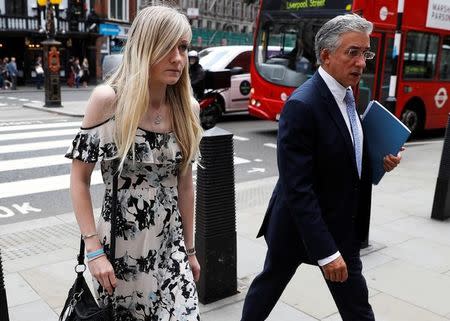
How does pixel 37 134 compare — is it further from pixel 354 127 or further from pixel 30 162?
pixel 354 127

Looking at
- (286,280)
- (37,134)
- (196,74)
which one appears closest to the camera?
(286,280)

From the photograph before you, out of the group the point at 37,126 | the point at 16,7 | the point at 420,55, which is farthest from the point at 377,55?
the point at 16,7

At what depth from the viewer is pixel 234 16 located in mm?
76812

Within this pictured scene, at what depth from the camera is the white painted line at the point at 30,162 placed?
8.35 metres

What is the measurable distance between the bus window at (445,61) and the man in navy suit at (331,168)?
10774 mm

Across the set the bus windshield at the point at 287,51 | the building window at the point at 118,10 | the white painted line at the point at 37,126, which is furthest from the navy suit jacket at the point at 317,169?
the building window at the point at 118,10

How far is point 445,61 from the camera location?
12.5 metres

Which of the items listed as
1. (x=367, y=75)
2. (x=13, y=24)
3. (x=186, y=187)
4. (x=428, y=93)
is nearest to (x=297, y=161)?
(x=186, y=187)

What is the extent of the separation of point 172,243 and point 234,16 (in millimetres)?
77650

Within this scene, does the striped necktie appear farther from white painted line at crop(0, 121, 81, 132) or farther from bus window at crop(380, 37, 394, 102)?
white painted line at crop(0, 121, 81, 132)

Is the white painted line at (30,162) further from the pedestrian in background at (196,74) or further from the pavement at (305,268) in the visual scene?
the pedestrian in background at (196,74)

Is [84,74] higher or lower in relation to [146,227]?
lower

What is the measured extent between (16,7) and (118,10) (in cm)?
889

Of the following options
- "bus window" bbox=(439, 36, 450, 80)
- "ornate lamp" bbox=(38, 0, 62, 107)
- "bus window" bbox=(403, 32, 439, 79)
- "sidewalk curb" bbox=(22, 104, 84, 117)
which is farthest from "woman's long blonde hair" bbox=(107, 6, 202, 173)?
"ornate lamp" bbox=(38, 0, 62, 107)
